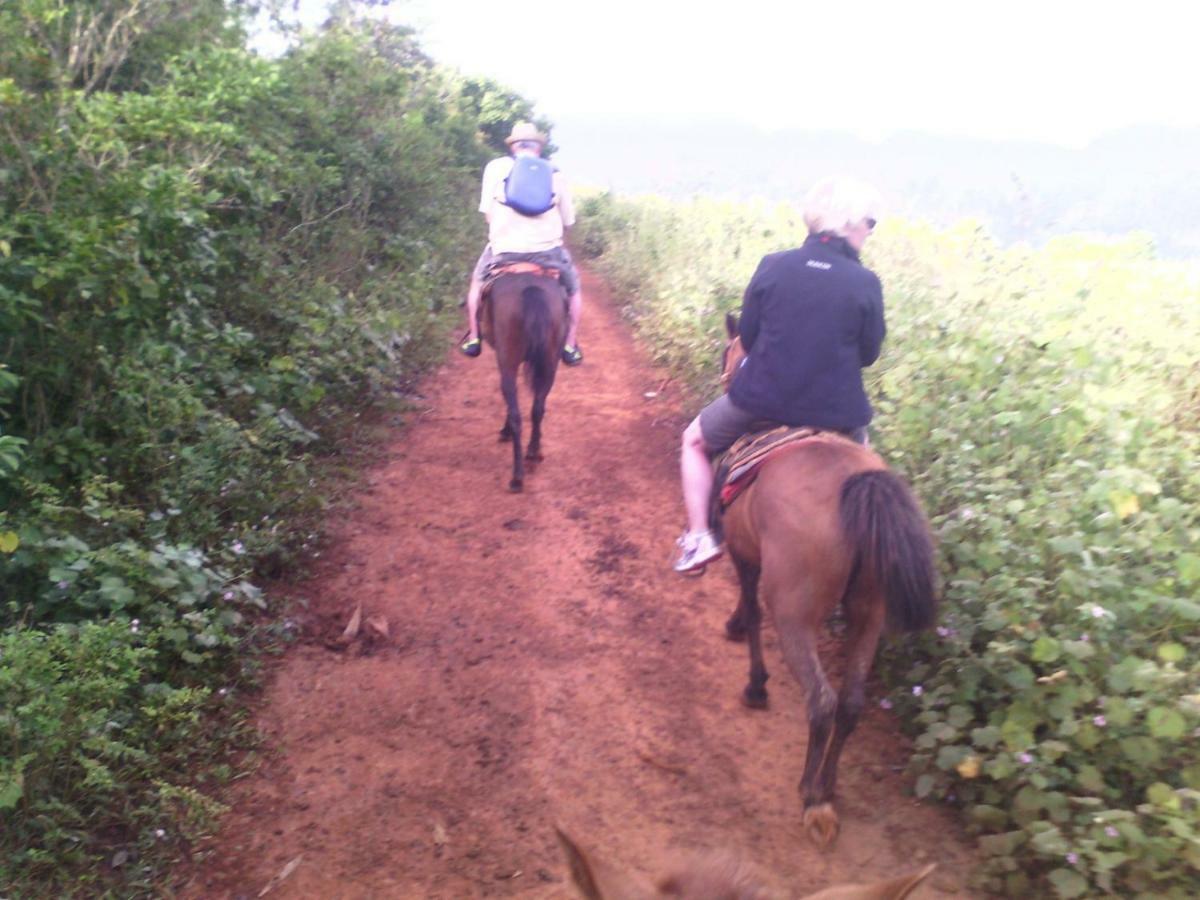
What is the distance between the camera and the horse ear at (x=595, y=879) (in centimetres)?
143

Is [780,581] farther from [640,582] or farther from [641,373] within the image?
[641,373]

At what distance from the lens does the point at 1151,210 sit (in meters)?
9.56

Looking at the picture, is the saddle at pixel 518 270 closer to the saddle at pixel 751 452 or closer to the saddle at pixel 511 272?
the saddle at pixel 511 272

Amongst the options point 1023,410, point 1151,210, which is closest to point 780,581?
point 1023,410

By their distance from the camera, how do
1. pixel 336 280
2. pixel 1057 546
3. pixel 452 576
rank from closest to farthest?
1. pixel 1057 546
2. pixel 452 576
3. pixel 336 280

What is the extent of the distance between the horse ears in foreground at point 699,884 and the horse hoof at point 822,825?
206cm

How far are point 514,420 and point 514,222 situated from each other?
1.56 metres

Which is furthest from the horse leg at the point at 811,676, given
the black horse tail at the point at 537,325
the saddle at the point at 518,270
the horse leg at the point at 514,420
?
the saddle at the point at 518,270

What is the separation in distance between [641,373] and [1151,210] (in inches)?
231

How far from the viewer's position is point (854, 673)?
11.2 ft

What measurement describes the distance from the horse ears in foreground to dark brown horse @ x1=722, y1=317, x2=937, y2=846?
5.70ft

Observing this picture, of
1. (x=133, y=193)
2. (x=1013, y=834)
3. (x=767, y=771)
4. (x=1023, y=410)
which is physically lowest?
(x=767, y=771)

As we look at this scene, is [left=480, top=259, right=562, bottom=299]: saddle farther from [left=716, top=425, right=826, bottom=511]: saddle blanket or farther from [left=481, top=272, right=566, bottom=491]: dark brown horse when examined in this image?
[left=716, top=425, right=826, bottom=511]: saddle blanket

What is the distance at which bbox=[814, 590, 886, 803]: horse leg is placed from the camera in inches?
135
